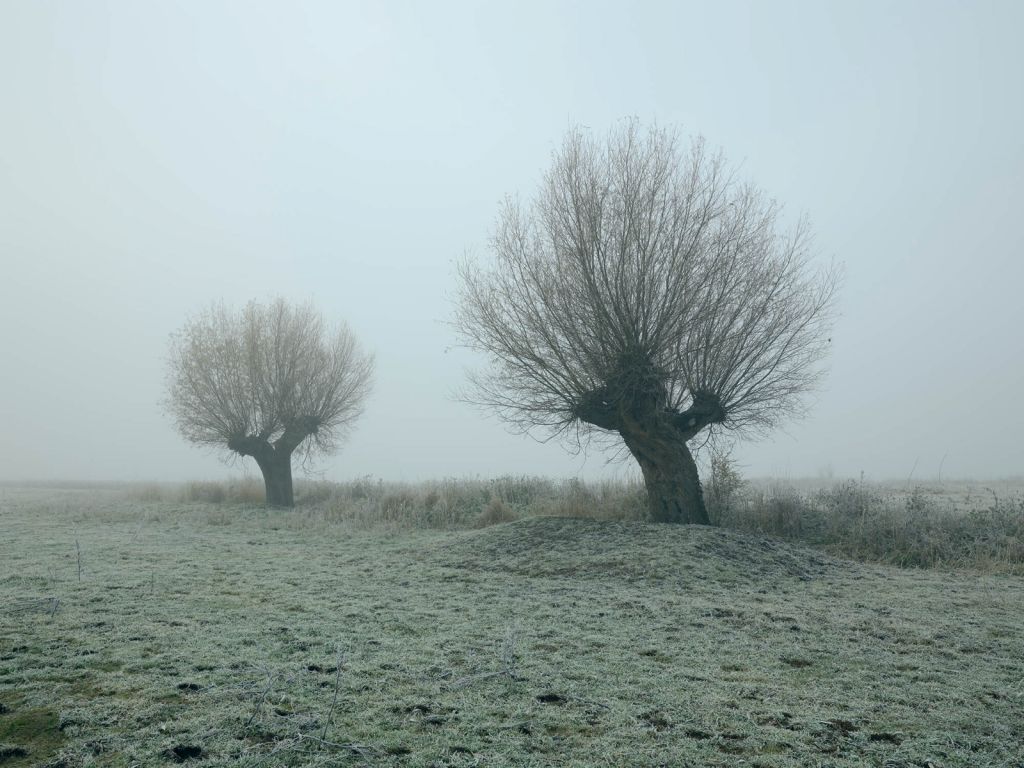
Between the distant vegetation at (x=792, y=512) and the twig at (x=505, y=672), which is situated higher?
the distant vegetation at (x=792, y=512)

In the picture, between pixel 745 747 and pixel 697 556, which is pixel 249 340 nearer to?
pixel 697 556

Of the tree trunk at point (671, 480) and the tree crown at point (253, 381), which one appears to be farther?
the tree crown at point (253, 381)

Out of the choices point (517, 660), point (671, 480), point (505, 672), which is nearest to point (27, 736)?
point (505, 672)

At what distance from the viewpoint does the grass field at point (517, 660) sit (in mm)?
3391

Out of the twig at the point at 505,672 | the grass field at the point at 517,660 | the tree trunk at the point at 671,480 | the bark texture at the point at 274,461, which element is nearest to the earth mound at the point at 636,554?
the grass field at the point at 517,660

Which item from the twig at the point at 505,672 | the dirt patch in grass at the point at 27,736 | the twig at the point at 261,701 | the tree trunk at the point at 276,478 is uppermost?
the tree trunk at the point at 276,478

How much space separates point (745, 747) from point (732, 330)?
9.63m

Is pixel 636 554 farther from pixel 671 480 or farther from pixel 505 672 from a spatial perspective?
pixel 505 672

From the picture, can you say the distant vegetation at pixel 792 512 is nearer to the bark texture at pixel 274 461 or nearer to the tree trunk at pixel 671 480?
the tree trunk at pixel 671 480

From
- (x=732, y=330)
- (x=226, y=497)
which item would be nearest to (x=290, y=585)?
(x=732, y=330)

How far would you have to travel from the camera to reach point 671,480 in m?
12.0

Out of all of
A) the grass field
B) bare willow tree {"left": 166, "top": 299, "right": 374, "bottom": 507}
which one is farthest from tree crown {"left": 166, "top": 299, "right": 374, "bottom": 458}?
the grass field

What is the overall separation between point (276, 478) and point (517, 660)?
726 inches

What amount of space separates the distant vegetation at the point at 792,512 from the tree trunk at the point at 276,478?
1526 mm
